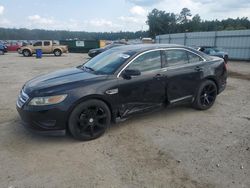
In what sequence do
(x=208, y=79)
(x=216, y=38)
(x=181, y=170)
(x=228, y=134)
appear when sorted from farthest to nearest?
1. (x=216, y=38)
2. (x=208, y=79)
3. (x=228, y=134)
4. (x=181, y=170)

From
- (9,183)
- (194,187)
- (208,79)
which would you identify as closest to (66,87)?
(9,183)

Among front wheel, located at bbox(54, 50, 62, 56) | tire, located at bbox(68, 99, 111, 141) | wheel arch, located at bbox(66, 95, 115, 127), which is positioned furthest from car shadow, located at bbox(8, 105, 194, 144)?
front wheel, located at bbox(54, 50, 62, 56)

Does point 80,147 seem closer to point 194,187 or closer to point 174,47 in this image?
point 194,187

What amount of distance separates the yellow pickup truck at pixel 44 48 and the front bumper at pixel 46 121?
25.0 metres

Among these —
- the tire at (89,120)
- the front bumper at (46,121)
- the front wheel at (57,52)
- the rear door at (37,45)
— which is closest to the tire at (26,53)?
the rear door at (37,45)

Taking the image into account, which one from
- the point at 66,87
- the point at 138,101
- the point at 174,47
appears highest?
the point at 174,47

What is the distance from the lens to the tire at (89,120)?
4051mm

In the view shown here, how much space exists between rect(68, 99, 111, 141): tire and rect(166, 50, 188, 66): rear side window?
1.76m

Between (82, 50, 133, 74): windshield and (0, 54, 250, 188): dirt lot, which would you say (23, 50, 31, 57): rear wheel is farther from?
(82, 50, 133, 74): windshield

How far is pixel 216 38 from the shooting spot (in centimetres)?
2628

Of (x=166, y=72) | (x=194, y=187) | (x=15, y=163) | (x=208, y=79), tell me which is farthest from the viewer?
(x=208, y=79)

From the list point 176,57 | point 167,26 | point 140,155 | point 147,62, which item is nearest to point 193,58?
point 176,57

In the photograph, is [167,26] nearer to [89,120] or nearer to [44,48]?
[44,48]

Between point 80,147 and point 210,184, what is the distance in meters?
2.06
